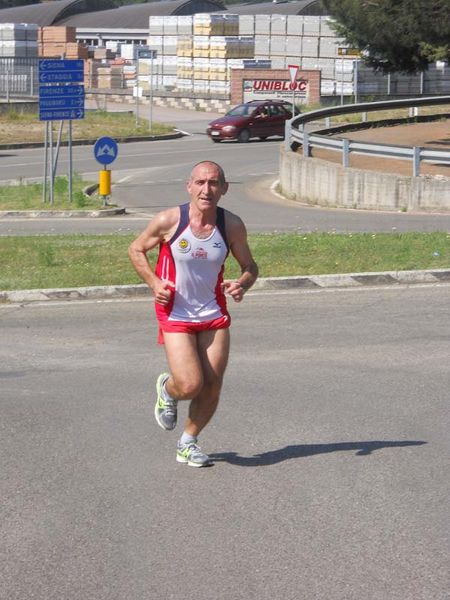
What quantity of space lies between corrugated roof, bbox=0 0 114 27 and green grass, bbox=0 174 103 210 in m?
72.6

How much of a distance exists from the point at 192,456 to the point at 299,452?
0.74 m

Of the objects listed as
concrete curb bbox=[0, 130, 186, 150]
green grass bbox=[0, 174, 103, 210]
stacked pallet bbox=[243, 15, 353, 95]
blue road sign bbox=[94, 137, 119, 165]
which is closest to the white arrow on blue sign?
blue road sign bbox=[94, 137, 119, 165]

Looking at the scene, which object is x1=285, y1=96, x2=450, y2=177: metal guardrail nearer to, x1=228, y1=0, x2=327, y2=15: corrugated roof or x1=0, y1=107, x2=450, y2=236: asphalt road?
x1=0, y1=107, x2=450, y2=236: asphalt road

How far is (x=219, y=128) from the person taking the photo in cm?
5312

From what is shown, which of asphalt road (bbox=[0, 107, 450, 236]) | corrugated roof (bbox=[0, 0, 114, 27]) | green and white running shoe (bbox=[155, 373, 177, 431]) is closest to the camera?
green and white running shoe (bbox=[155, 373, 177, 431])

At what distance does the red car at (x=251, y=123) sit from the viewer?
174 ft

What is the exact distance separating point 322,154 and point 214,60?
126 ft

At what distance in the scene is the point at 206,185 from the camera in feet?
23.2

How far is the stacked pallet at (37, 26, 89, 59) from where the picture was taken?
87.2 meters

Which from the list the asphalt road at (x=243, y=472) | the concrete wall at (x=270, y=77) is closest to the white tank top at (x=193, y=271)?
the asphalt road at (x=243, y=472)

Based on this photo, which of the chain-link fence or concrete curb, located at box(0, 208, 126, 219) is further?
the chain-link fence

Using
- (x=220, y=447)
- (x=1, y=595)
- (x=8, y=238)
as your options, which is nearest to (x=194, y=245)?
(x=220, y=447)

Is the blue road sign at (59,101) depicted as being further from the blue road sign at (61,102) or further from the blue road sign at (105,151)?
the blue road sign at (105,151)

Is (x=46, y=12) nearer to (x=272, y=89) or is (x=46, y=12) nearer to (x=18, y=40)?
(x=18, y=40)
